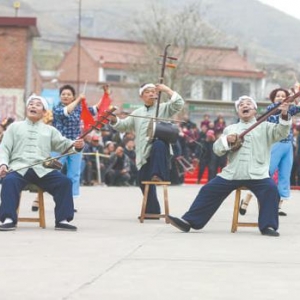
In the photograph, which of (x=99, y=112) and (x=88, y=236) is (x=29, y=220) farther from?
(x=99, y=112)

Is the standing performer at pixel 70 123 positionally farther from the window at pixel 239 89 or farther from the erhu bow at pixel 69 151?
the window at pixel 239 89

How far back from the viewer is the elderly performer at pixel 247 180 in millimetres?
10656

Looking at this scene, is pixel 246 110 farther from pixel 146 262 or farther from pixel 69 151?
pixel 146 262

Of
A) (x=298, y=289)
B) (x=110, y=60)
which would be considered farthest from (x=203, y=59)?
(x=298, y=289)

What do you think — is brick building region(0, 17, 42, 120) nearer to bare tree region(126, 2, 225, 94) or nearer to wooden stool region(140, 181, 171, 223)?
bare tree region(126, 2, 225, 94)

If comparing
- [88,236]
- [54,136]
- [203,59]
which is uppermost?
[203,59]

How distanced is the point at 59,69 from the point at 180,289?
7087cm

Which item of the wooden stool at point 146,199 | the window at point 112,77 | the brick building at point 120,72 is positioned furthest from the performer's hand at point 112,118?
the window at point 112,77

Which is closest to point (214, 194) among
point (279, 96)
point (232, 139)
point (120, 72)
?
point (232, 139)

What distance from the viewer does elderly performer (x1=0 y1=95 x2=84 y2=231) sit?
424 inches

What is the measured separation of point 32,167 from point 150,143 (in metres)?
1.71

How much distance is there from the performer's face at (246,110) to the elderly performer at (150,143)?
3.46 feet

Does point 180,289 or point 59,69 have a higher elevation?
point 59,69

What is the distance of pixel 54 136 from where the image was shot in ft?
37.0
